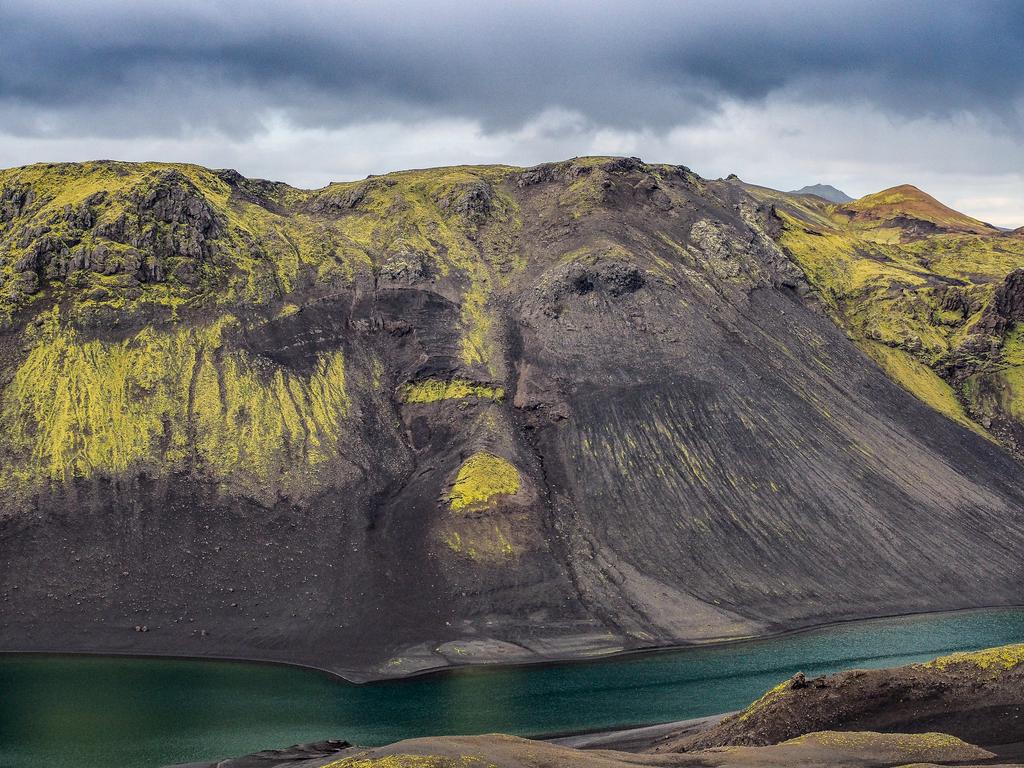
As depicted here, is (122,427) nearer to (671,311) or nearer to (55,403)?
(55,403)

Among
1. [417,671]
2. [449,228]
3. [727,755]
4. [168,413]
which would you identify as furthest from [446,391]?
[727,755]

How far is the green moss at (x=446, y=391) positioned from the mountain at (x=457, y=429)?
44 cm

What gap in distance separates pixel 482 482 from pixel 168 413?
32.6m

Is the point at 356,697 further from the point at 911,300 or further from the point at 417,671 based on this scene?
the point at 911,300

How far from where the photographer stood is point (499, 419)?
100500 mm

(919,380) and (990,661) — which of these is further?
(919,380)

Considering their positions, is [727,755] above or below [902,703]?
below

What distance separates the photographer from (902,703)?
4791cm

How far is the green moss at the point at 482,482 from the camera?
89812 millimetres

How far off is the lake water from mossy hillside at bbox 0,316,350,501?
21.6m

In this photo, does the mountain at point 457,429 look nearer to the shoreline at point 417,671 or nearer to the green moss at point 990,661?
the shoreline at point 417,671

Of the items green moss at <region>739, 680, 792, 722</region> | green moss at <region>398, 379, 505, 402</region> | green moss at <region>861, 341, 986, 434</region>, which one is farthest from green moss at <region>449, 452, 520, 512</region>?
green moss at <region>861, 341, 986, 434</region>

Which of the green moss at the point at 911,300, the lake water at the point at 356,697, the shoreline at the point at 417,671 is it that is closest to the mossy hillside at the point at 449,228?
the shoreline at the point at 417,671

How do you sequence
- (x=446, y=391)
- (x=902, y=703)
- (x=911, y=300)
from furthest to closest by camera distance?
(x=911, y=300)
(x=446, y=391)
(x=902, y=703)
